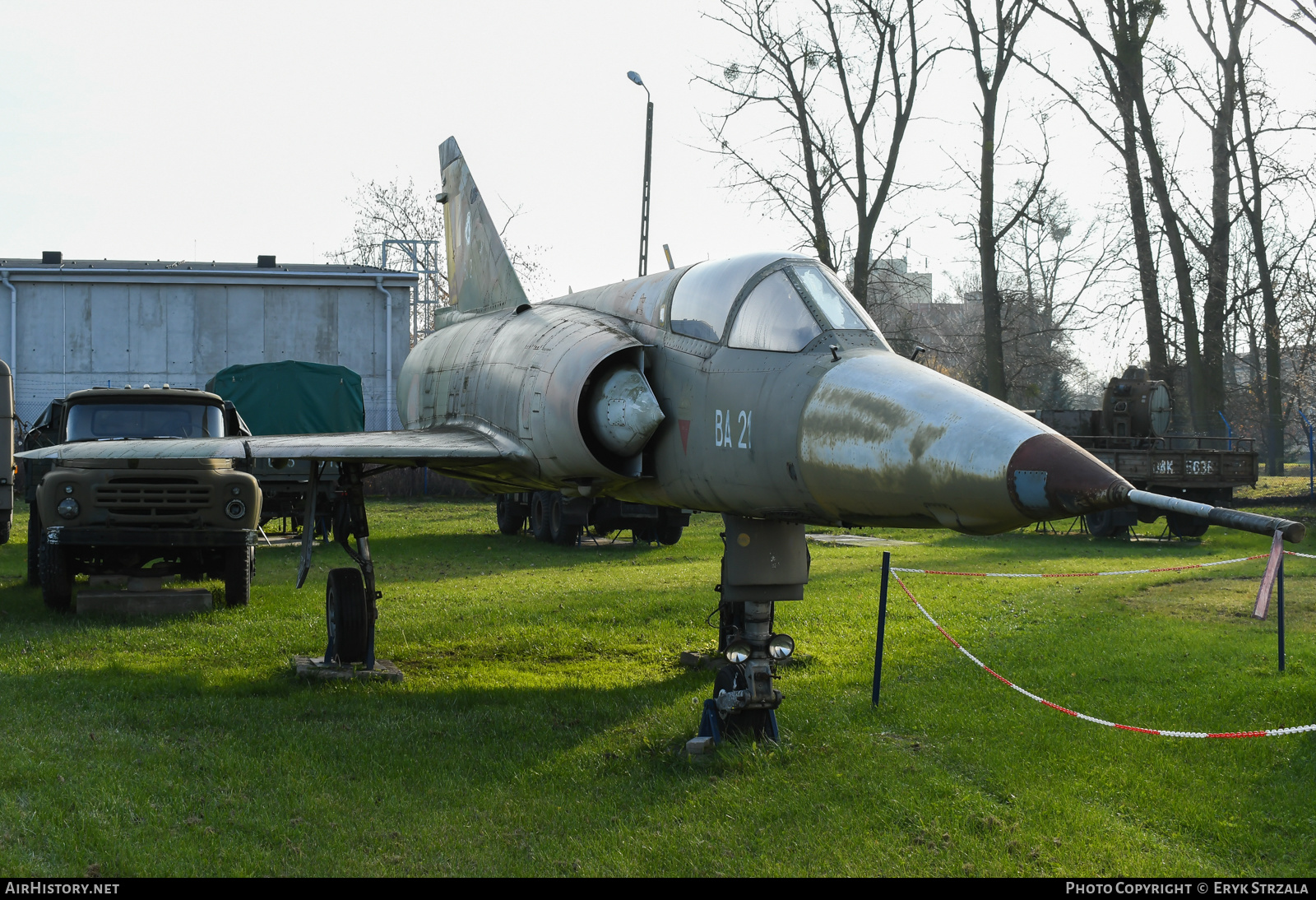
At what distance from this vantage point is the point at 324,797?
17.4ft

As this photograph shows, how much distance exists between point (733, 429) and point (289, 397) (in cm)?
1756

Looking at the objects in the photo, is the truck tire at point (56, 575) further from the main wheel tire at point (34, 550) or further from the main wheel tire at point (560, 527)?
the main wheel tire at point (560, 527)

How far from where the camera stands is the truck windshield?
11.6 meters

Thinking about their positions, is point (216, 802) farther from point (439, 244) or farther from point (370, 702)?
point (439, 244)

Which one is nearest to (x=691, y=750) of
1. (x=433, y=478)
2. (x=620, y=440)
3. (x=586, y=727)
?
(x=586, y=727)

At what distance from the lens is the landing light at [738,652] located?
6.29 m

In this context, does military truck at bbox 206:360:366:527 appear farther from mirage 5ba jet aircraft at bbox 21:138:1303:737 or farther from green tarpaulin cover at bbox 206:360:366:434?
mirage 5ba jet aircraft at bbox 21:138:1303:737

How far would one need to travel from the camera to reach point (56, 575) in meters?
10.5

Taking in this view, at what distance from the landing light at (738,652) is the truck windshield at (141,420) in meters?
7.70

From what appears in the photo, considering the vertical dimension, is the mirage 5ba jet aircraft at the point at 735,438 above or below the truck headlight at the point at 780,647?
above

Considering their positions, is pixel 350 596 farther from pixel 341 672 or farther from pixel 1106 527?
pixel 1106 527

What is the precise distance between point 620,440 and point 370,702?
260 cm

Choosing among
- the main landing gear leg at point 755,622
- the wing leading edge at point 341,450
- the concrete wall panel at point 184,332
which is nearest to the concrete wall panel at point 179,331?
the concrete wall panel at point 184,332

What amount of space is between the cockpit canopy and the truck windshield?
7145mm
